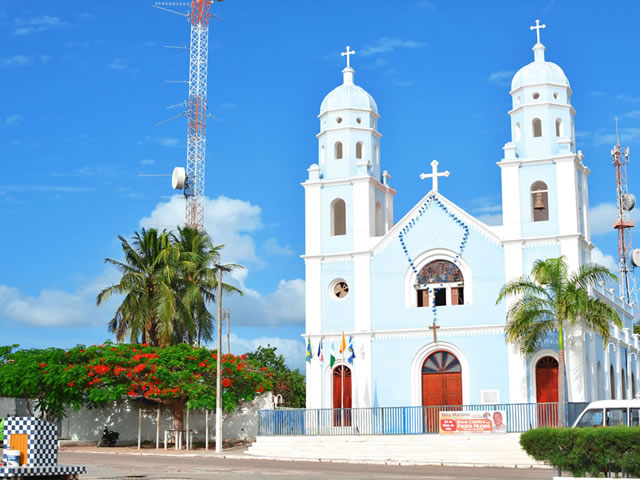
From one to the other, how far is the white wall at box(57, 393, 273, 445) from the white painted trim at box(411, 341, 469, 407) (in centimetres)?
628

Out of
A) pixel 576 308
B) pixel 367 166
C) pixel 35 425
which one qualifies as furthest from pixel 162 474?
pixel 367 166

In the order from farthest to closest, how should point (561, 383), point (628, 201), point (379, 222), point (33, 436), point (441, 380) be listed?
1. point (628, 201)
2. point (379, 222)
3. point (441, 380)
4. point (561, 383)
5. point (33, 436)

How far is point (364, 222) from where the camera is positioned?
1430 inches

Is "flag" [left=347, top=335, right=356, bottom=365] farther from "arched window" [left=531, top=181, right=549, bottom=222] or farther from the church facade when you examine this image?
"arched window" [left=531, top=181, right=549, bottom=222]

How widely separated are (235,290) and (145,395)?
802 cm

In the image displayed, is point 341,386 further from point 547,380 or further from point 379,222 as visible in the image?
point 547,380

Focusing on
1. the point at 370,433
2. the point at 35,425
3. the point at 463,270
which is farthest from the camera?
the point at 463,270

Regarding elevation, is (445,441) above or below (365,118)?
below

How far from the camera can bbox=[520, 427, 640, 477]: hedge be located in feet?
54.6

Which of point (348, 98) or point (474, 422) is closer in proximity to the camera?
point (474, 422)

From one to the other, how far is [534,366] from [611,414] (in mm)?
13302

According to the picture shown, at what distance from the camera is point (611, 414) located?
64.4 ft

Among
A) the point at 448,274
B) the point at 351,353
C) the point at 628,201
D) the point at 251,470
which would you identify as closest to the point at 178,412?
the point at 351,353

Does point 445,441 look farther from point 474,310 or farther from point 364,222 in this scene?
point 364,222
